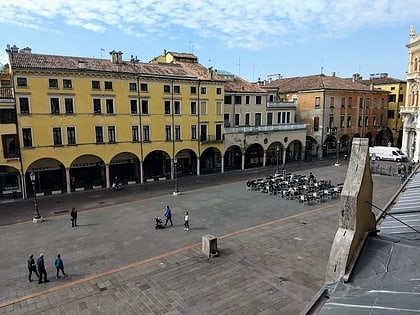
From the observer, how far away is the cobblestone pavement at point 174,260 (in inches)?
522

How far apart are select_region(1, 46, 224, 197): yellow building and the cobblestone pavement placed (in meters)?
8.38

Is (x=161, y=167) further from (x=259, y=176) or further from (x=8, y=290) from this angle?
(x=8, y=290)

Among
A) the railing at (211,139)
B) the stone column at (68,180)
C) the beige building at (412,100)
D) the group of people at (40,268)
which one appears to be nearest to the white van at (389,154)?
the beige building at (412,100)

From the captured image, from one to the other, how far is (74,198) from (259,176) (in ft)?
68.9

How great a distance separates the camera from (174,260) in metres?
17.0

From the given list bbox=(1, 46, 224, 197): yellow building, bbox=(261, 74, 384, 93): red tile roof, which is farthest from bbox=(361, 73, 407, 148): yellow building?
bbox=(1, 46, 224, 197): yellow building

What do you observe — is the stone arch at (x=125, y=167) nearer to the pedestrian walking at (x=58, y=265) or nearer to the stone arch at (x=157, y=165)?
the stone arch at (x=157, y=165)

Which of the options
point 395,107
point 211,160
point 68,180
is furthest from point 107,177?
point 395,107

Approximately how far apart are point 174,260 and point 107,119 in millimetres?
20221

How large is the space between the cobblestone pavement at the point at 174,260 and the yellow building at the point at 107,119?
27.5ft

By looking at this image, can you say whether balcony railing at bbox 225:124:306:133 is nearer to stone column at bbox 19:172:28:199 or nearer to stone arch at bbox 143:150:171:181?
stone arch at bbox 143:150:171:181

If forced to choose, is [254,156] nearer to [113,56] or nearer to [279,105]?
[279,105]

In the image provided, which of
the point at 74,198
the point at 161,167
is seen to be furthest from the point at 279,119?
the point at 74,198

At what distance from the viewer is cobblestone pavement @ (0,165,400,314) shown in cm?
1327
